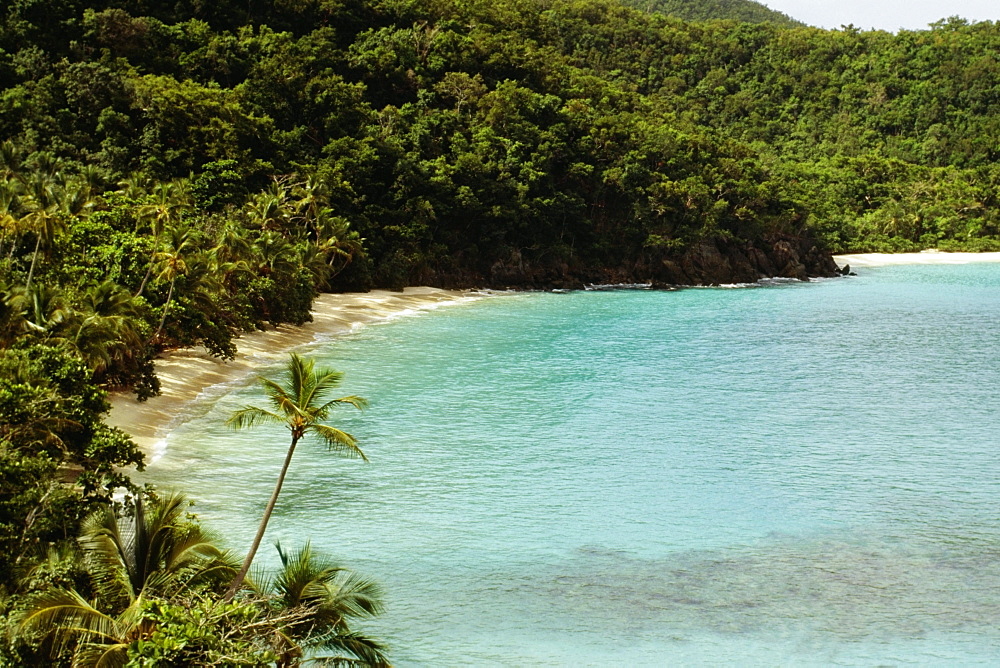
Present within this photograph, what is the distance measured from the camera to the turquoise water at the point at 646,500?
58.6ft

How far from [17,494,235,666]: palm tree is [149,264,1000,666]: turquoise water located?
15.6ft

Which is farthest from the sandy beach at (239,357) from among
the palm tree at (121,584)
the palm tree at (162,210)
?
the palm tree at (121,584)

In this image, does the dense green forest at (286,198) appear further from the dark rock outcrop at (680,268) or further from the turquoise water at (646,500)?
the turquoise water at (646,500)

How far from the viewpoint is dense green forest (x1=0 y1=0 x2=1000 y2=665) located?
16.6 m

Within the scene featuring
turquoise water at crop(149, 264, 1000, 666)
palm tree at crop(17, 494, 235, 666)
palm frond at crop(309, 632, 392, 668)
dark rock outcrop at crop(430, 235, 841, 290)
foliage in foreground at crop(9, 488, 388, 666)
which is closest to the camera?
foliage in foreground at crop(9, 488, 388, 666)

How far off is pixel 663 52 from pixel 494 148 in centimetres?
7416

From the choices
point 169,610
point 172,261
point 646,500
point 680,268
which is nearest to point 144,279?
point 172,261

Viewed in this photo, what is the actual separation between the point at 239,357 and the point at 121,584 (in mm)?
31083

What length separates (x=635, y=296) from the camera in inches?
3167

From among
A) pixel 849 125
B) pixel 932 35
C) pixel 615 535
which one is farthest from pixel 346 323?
pixel 932 35

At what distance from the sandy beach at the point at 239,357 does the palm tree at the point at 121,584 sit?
1496 cm

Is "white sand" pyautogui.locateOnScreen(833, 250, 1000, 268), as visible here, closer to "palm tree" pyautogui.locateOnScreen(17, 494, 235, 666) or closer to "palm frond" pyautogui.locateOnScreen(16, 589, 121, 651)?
"palm tree" pyautogui.locateOnScreen(17, 494, 235, 666)

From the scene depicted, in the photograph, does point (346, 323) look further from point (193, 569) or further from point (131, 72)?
point (193, 569)

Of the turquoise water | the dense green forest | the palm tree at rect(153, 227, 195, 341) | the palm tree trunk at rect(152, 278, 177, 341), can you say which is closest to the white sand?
the dense green forest
